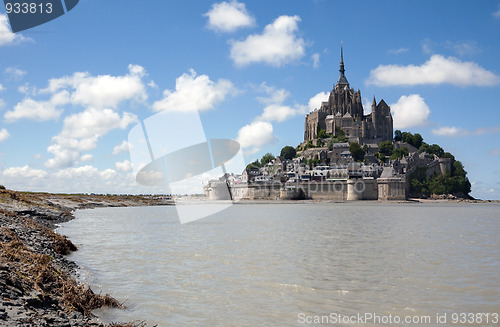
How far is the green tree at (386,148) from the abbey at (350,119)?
498 cm

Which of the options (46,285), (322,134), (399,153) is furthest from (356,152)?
(46,285)

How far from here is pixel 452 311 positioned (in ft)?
31.0

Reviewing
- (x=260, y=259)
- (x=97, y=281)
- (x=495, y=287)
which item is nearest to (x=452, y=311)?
(x=495, y=287)

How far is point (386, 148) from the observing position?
127 metres

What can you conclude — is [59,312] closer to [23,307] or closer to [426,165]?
[23,307]

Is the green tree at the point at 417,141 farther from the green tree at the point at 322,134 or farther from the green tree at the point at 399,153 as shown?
the green tree at the point at 322,134

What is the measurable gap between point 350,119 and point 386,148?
1621 cm

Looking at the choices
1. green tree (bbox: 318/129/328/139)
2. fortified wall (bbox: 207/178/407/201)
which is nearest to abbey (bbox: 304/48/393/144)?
green tree (bbox: 318/129/328/139)

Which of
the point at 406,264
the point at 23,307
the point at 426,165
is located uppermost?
the point at 426,165

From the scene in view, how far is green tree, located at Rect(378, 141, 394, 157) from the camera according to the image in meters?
127

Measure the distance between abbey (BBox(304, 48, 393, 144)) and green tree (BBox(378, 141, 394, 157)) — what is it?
498cm

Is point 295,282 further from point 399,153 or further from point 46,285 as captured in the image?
point 399,153

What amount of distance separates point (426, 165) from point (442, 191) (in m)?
8.23

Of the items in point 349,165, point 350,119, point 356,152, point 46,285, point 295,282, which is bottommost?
point 295,282
